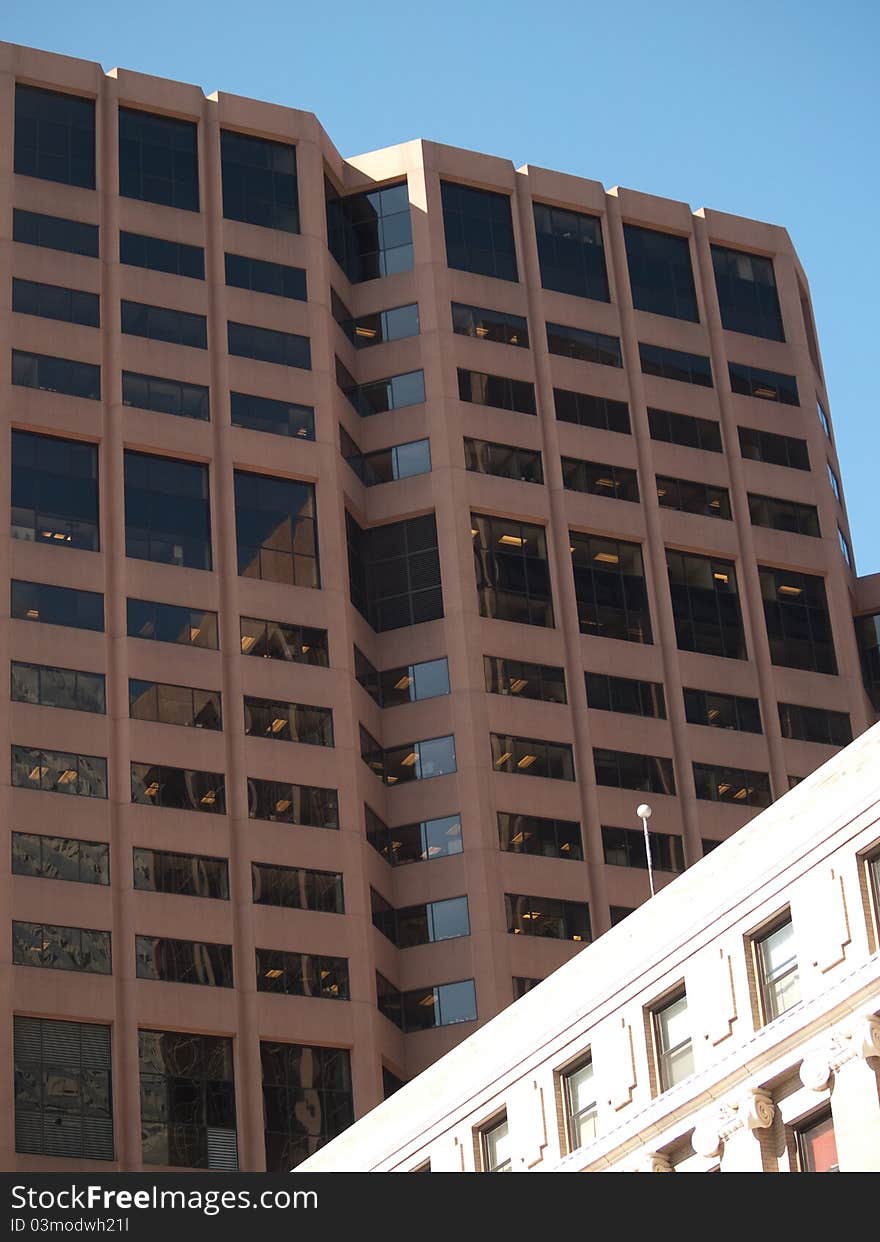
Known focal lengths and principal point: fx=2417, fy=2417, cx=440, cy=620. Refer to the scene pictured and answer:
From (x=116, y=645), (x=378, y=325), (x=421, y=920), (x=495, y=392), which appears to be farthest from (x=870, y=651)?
(x=116, y=645)

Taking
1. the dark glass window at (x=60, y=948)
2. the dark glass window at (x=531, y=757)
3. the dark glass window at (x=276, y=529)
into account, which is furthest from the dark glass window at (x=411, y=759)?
the dark glass window at (x=60, y=948)

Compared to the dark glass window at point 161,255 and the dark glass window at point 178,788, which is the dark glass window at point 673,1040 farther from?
the dark glass window at point 161,255

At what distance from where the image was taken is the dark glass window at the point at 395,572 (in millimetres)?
106438

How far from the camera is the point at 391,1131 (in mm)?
62031

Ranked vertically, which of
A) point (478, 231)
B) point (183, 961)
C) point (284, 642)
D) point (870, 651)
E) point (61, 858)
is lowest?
point (183, 961)

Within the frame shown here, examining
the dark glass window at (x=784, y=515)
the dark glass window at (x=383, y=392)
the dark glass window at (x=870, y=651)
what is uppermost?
the dark glass window at (x=383, y=392)

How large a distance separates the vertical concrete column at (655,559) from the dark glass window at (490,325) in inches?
212

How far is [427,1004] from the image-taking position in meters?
98.1

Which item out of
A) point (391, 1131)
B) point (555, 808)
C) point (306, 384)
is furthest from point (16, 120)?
point (391, 1131)

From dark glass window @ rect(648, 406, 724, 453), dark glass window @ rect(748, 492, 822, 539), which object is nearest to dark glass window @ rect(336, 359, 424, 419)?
dark glass window @ rect(648, 406, 724, 453)

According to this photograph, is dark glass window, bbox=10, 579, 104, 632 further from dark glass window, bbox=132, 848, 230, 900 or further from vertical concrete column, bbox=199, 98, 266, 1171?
dark glass window, bbox=132, 848, 230, 900

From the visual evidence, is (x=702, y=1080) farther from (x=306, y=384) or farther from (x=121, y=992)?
(x=306, y=384)

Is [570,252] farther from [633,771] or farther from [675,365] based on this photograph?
[633,771]

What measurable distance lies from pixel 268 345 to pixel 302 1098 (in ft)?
112
